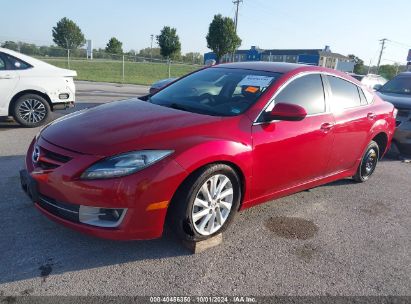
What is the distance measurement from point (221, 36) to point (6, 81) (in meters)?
25.4

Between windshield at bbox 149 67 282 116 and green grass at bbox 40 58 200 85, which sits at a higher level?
windshield at bbox 149 67 282 116

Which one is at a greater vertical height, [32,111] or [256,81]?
[256,81]

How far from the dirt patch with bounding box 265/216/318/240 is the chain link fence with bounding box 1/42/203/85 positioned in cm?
1970

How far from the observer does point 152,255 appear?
299cm

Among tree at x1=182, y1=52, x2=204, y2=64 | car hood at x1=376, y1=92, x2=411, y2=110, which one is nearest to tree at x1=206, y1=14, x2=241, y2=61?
car hood at x1=376, y1=92, x2=411, y2=110

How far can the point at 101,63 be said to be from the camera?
37.7 metres

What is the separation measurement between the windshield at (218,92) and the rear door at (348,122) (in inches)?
38.5

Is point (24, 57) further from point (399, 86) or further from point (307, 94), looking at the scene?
point (399, 86)

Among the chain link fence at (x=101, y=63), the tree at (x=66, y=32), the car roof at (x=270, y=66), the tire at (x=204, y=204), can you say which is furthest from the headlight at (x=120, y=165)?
the tree at (x=66, y=32)

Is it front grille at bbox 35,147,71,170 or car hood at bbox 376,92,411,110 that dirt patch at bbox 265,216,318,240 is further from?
car hood at bbox 376,92,411,110

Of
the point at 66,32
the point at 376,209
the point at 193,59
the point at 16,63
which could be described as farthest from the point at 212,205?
the point at 193,59

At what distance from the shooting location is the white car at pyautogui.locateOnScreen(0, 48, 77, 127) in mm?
6602

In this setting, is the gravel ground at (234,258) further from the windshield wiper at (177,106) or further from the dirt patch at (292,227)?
the windshield wiper at (177,106)

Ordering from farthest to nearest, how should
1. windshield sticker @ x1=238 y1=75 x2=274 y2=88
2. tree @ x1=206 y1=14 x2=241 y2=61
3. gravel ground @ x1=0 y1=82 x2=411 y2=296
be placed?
tree @ x1=206 y1=14 x2=241 y2=61 < windshield sticker @ x1=238 y1=75 x2=274 y2=88 < gravel ground @ x1=0 y1=82 x2=411 y2=296
